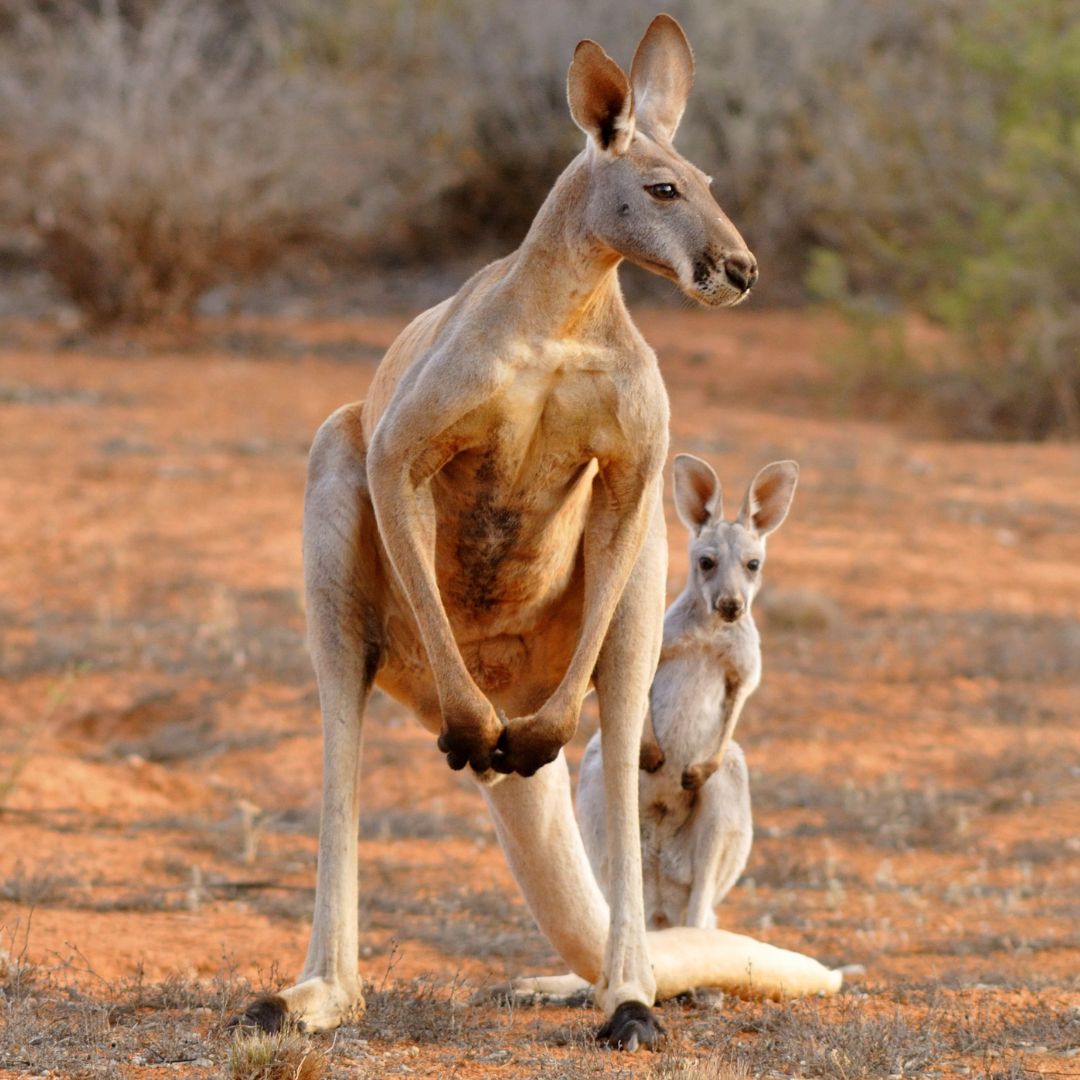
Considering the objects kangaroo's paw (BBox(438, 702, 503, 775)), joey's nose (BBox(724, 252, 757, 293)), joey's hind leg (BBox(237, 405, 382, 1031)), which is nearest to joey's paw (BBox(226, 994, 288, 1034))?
joey's hind leg (BBox(237, 405, 382, 1031))

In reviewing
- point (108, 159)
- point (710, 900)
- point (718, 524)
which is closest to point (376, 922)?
point (710, 900)

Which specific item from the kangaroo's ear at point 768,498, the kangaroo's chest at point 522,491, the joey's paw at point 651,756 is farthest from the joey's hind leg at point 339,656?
the kangaroo's ear at point 768,498

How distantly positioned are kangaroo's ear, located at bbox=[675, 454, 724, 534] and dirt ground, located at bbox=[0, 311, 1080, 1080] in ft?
4.60

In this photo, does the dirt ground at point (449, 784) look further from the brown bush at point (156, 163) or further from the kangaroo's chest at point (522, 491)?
the brown bush at point (156, 163)

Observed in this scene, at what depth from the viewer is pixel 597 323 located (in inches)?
150

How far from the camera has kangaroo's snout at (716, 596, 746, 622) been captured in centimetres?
509

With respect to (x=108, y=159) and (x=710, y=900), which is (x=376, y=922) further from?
(x=108, y=159)

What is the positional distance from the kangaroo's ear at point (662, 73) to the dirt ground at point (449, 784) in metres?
2.00

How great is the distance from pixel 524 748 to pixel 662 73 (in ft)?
4.92

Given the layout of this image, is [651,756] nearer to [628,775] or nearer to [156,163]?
[628,775]

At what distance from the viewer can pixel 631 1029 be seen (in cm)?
376

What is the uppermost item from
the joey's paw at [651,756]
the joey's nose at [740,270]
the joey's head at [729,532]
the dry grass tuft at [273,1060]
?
the joey's nose at [740,270]

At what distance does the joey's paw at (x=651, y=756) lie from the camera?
4.89 m

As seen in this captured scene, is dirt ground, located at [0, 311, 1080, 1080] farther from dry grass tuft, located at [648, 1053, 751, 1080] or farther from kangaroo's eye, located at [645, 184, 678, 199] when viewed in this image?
kangaroo's eye, located at [645, 184, 678, 199]
